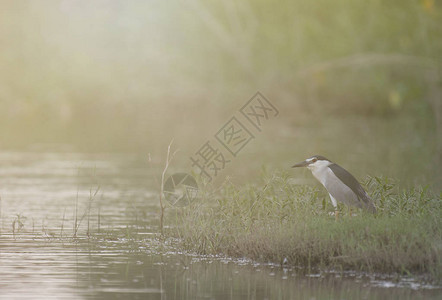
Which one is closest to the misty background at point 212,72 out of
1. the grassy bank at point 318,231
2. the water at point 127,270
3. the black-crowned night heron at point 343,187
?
the water at point 127,270

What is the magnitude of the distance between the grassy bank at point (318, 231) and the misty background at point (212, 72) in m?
20.6

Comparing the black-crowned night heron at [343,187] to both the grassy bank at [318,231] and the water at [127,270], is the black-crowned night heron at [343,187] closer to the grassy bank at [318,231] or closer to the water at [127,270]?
the grassy bank at [318,231]

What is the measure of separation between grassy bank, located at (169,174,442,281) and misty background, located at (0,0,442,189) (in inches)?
811

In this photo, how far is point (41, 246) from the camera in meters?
12.9

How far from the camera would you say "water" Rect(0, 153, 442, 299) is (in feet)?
32.1

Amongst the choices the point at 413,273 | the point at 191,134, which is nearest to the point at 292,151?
the point at 191,134

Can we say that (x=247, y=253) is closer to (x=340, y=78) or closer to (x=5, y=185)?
(x=5, y=185)

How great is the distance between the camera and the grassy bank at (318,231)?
1058cm

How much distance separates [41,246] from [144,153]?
19.4m
